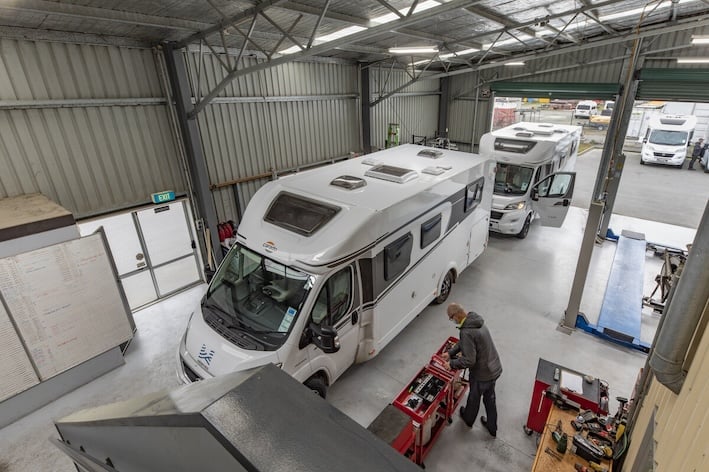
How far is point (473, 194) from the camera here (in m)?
6.98

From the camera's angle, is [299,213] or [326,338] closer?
[326,338]

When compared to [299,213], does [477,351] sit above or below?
below

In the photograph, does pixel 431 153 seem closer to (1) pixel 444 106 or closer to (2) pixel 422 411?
(2) pixel 422 411

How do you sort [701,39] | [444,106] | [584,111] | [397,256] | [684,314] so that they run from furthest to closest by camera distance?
[584,111] < [444,106] < [701,39] < [397,256] < [684,314]

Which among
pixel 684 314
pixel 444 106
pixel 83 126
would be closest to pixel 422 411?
pixel 684 314

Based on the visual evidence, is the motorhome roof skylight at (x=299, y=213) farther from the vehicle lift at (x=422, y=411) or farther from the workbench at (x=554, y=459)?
the workbench at (x=554, y=459)

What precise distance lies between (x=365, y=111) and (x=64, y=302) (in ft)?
29.3

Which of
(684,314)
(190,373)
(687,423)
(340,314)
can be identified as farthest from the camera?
(340,314)

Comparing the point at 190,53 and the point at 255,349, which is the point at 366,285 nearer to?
the point at 255,349

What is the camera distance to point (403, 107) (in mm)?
13117

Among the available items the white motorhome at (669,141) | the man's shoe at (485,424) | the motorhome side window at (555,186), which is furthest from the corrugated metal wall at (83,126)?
the white motorhome at (669,141)

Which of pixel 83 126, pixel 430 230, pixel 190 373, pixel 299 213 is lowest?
pixel 190 373

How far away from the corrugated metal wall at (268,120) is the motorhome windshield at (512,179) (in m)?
4.71

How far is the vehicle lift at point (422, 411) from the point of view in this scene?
357 cm
